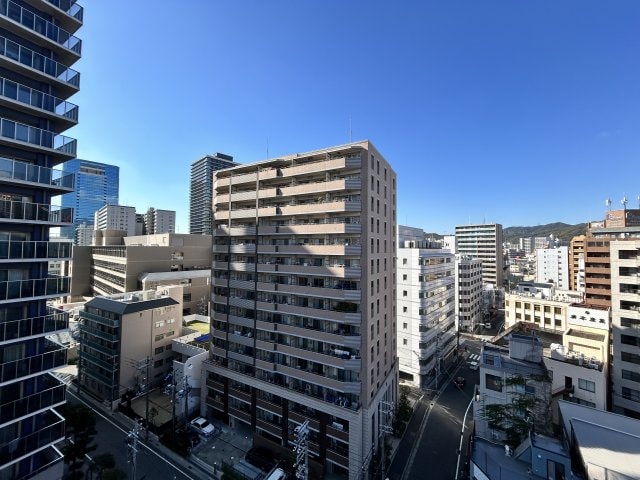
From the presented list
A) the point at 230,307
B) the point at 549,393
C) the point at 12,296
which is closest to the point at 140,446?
the point at 230,307

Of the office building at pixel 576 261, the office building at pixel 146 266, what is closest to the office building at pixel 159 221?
the office building at pixel 146 266

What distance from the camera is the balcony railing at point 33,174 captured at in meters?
18.4

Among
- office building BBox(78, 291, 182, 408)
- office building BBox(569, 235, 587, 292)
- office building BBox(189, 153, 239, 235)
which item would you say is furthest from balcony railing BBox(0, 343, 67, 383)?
office building BBox(189, 153, 239, 235)

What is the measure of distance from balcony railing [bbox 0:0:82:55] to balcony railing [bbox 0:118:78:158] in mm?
6554

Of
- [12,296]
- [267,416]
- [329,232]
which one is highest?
[329,232]

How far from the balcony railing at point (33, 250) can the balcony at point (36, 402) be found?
9.15m

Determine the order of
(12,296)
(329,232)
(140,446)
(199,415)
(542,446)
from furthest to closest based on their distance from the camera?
1. (199,415)
2. (140,446)
3. (329,232)
4. (542,446)
5. (12,296)

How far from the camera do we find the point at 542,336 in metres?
53.2

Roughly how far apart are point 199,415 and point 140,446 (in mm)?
7890

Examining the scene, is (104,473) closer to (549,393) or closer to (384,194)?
(384,194)

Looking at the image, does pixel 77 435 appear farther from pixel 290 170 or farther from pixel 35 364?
pixel 290 170

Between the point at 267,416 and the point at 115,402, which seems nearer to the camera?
the point at 267,416

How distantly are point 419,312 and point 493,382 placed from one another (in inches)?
664

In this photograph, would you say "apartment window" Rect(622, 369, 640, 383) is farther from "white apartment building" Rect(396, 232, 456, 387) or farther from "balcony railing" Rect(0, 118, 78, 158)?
"balcony railing" Rect(0, 118, 78, 158)
